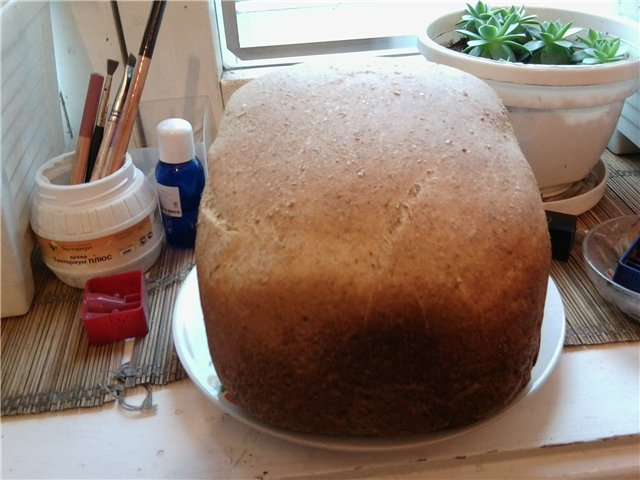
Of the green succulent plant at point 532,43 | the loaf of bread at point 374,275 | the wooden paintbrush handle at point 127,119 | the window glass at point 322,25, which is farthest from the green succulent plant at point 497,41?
the wooden paintbrush handle at point 127,119

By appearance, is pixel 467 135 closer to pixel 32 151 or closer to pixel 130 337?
pixel 130 337

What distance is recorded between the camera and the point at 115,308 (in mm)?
639

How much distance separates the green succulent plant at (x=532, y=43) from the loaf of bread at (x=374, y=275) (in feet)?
0.98

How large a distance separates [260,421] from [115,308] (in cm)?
24

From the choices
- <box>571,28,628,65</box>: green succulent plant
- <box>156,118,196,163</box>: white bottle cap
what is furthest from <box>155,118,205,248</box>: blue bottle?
<box>571,28,628,65</box>: green succulent plant

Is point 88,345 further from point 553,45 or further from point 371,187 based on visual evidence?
point 553,45

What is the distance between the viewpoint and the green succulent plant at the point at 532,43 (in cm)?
74

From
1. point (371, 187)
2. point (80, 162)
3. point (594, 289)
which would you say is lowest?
point (594, 289)

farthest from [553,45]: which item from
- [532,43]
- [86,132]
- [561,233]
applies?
[86,132]

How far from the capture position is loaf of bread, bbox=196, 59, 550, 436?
1.34 ft

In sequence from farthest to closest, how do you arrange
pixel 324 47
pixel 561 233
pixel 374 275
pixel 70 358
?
pixel 324 47, pixel 561 233, pixel 70 358, pixel 374 275

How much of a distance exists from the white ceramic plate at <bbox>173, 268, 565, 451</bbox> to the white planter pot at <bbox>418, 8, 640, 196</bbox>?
216 mm

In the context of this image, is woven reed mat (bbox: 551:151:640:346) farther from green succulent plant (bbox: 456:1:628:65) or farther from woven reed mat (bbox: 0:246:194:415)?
woven reed mat (bbox: 0:246:194:415)

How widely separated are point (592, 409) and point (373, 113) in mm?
329
